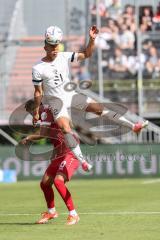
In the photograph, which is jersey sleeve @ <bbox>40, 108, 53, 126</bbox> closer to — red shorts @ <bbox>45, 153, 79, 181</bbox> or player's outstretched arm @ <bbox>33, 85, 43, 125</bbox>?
player's outstretched arm @ <bbox>33, 85, 43, 125</bbox>

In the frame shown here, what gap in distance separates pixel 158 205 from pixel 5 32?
64.1 ft

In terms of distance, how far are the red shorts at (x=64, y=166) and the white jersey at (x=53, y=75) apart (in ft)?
3.29

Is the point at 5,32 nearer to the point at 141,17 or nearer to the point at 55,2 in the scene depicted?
the point at 55,2

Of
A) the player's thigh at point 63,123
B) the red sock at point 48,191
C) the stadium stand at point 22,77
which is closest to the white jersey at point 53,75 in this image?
the player's thigh at point 63,123

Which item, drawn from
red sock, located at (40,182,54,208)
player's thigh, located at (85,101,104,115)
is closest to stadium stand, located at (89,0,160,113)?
player's thigh, located at (85,101,104,115)

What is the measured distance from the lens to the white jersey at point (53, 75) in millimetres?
12500

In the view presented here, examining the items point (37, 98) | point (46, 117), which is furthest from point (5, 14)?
point (37, 98)

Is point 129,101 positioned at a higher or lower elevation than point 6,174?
higher

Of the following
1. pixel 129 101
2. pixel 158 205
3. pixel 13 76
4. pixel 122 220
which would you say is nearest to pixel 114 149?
pixel 129 101

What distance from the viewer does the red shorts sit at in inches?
501

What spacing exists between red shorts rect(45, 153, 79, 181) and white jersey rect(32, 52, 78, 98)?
1.00 metres

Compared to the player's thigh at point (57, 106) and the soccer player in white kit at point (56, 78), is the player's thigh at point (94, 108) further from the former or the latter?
the player's thigh at point (57, 106)

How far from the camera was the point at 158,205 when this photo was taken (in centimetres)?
1611

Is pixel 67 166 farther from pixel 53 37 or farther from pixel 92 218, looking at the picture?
pixel 53 37
